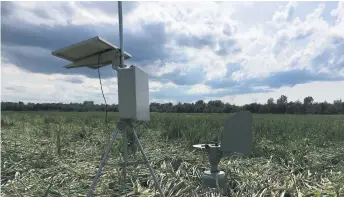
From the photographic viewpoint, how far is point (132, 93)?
3.46m

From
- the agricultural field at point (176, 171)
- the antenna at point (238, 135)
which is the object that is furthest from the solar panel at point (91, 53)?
the antenna at point (238, 135)

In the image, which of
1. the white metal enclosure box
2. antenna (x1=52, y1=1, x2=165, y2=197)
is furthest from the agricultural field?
the white metal enclosure box

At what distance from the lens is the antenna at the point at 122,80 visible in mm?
3453

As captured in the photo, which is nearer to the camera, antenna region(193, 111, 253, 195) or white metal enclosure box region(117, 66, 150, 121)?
white metal enclosure box region(117, 66, 150, 121)

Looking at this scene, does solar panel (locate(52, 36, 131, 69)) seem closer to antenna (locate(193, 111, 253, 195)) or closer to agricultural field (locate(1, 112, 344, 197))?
agricultural field (locate(1, 112, 344, 197))

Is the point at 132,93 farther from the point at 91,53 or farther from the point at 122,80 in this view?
the point at 91,53

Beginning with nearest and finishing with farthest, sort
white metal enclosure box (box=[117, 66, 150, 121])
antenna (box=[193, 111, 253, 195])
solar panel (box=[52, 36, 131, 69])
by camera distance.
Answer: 1. white metal enclosure box (box=[117, 66, 150, 121])
2. solar panel (box=[52, 36, 131, 69])
3. antenna (box=[193, 111, 253, 195])

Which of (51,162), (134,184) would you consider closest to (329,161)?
(134,184)

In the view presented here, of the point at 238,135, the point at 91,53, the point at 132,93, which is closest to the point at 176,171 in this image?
the point at 238,135

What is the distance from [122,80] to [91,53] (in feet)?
2.44

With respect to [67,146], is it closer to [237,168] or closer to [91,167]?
[91,167]

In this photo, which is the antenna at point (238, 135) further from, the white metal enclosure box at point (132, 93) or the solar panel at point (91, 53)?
the solar panel at point (91, 53)

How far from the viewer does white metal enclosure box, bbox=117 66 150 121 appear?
345 centimetres

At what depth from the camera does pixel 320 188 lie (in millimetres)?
3955
